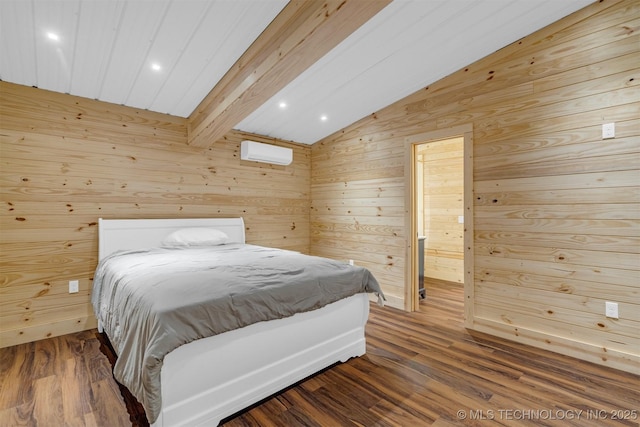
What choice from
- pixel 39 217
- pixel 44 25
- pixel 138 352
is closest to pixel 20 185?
pixel 39 217

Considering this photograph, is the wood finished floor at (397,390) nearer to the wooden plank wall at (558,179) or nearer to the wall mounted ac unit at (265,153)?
A: the wooden plank wall at (558,179)

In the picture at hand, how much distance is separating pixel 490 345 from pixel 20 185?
4.50 m

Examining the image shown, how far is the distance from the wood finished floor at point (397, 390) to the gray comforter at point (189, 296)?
1.29 feet

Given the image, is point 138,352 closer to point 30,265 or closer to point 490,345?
point 30,265

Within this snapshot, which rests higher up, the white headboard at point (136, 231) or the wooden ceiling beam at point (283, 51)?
the wooden ceiling beam at point (283, 51)

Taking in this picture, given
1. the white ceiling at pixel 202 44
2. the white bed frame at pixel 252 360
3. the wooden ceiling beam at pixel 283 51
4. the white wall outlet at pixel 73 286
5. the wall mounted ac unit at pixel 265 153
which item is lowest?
the white bed frame at pixel 252 360

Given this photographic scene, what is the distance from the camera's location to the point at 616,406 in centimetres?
178

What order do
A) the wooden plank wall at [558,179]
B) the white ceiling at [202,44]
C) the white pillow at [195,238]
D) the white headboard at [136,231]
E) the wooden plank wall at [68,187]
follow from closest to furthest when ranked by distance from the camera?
the white ceiling at [202,44], the wooden plank wall at [558,179], the wooden plank wall at [68,187], the white headboard at [136,231], the white pillow at [195,238]

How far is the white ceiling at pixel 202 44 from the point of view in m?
1.98

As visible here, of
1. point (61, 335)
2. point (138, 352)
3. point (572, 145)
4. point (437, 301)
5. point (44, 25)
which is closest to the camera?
point (138, 352)

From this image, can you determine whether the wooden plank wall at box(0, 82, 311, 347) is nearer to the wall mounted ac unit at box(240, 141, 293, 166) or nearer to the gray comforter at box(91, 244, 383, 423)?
the wall mounted ac unit at box(240, 141, 293, 166)

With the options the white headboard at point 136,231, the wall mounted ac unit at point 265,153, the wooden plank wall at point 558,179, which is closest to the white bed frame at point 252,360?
the wooden plank wall at point 558,179

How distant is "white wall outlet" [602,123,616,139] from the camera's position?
229 cm

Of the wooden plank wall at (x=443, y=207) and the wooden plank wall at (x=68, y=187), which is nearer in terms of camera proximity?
the wooden plank wall at (x=68, y=187)
